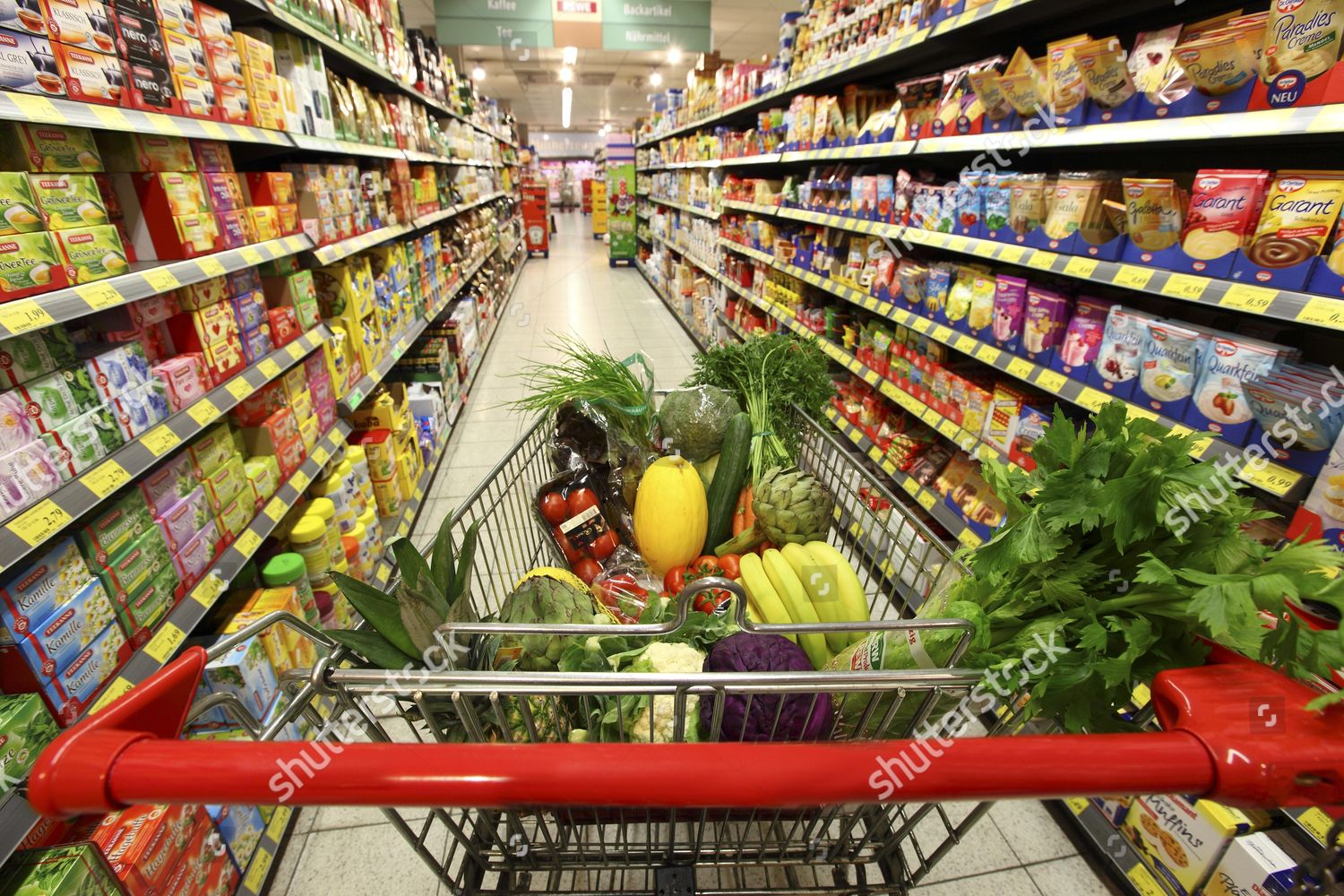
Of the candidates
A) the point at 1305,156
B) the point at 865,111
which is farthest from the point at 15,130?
the point at 865,111

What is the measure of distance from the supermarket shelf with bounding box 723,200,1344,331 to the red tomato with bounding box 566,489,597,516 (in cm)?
147

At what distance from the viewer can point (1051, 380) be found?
1.91m

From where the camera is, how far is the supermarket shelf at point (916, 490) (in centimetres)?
234

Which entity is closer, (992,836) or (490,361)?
(992,836)

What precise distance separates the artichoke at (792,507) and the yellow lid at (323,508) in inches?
61.1

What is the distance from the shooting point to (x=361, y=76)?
3.32 metres

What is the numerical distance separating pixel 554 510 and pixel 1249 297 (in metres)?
1.62

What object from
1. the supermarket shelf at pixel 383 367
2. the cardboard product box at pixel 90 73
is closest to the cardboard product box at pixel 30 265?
the cardboard product box at pixel 90 73

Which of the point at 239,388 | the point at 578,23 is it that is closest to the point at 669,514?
the point at 239,388

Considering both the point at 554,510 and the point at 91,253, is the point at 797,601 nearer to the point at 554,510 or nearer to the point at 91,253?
the point at 554,510

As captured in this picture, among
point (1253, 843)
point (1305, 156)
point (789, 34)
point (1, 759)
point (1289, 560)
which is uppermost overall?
point (789, 34)

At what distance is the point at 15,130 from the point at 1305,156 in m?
2.94

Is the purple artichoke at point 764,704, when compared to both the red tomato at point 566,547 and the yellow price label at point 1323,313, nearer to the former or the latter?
the red tomato at point 566,547

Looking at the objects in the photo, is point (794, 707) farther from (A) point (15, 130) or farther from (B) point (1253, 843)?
(A) point (15, 130)
